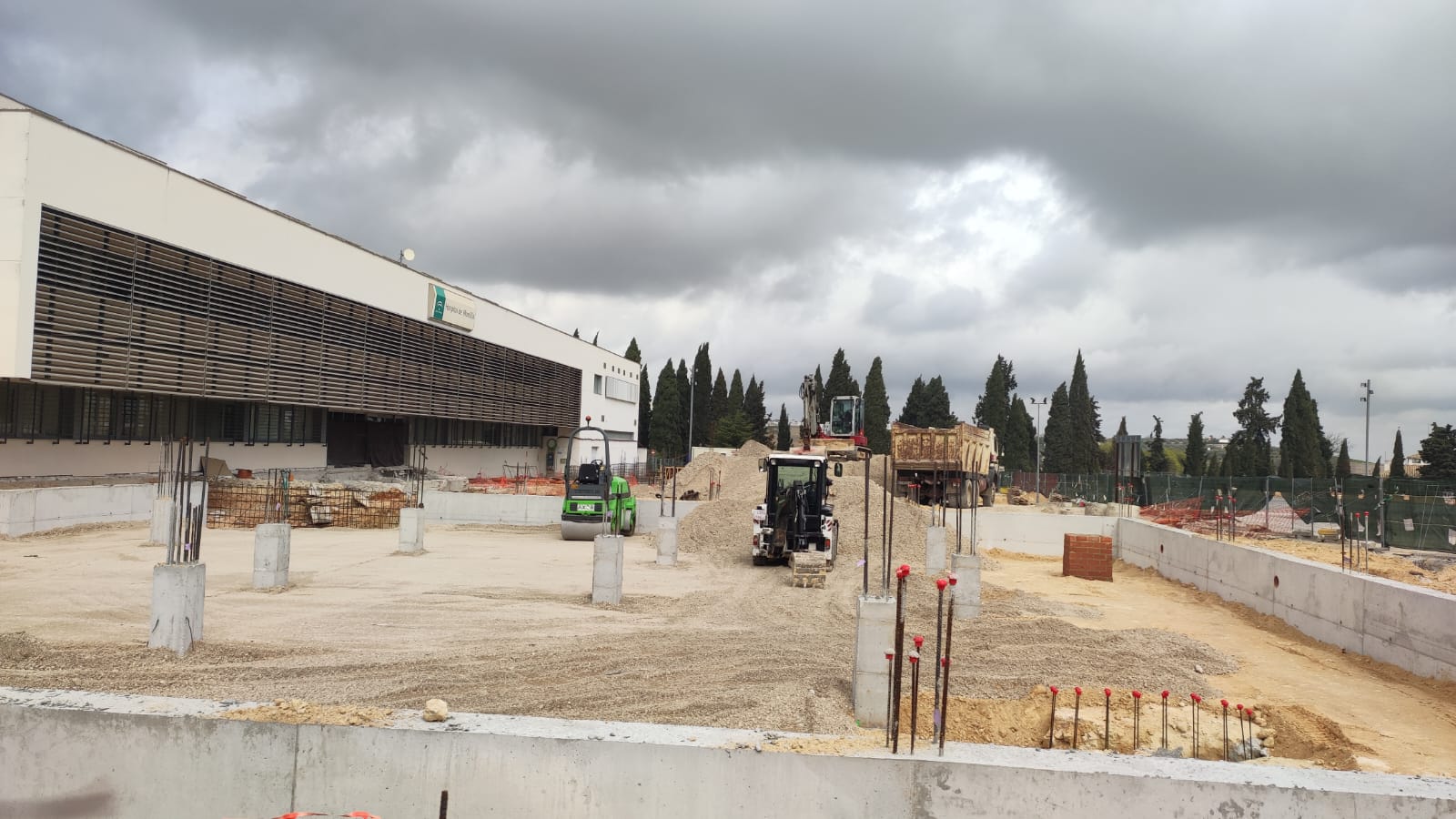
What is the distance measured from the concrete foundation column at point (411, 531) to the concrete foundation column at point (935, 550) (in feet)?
38.2

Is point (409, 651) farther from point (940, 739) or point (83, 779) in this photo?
point (940, 739)

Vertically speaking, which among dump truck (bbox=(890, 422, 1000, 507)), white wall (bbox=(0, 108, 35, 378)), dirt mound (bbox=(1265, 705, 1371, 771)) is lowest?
dirt mound (bbox=(1265, 705, 1371, 771))

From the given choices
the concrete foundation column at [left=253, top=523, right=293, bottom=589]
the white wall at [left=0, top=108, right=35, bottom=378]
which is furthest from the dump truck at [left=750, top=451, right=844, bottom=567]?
the white wall at [left=0, top=108, right=35, bottom=378]

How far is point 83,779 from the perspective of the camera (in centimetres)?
434

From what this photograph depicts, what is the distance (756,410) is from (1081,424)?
90.1ft

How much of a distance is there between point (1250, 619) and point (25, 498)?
83.0 feet

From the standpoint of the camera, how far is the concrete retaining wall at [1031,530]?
26234 mm

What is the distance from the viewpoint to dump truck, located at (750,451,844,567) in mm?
19500

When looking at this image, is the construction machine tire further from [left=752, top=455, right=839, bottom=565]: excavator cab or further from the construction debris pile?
the construction debris pile

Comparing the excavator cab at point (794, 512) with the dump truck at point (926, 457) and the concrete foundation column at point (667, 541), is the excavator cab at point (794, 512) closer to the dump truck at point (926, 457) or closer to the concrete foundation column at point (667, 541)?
the concrete foundation column at point (667, 541)

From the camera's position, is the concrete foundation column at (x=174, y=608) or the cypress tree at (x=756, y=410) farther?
the cypress tree at (x=756, y=410)

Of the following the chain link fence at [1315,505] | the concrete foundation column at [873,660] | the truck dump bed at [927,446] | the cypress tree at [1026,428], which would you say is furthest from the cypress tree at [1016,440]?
the concrete foundation column at [873,660]

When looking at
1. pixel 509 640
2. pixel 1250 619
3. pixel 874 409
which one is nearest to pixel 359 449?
pixel 509 640

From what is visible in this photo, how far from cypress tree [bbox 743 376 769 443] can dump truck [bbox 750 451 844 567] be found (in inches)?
2223
